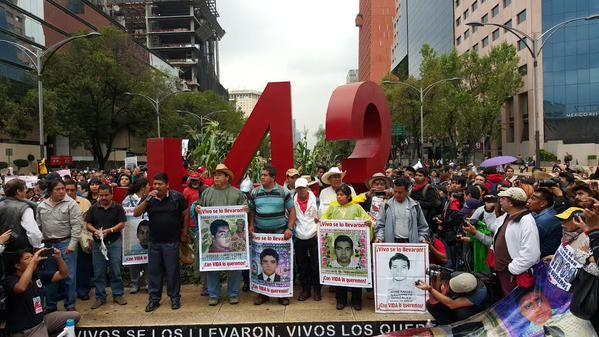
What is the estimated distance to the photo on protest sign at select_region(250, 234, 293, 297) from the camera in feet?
20.1

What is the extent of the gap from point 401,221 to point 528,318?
1.97m

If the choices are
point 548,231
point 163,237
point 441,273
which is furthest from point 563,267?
point 163,237

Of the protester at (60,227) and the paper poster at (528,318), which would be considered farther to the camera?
the protester at (60,227)

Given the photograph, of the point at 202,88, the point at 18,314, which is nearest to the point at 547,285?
the point at 18,314

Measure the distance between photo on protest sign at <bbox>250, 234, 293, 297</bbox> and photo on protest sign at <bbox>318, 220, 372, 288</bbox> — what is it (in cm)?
45

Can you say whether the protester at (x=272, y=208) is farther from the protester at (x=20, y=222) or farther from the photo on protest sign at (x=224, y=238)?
the protester at (x=20, y=222)

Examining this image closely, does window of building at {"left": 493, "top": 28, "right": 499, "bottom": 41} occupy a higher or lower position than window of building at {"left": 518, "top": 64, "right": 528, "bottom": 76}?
higher

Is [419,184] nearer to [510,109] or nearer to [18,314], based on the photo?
[18,314]

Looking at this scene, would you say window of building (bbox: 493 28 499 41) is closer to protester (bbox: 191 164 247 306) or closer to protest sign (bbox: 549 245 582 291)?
protester (bbox: 191 164 247 306)

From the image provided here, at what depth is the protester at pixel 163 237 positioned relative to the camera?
6000 millimetres

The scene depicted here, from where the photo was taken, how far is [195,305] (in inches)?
244

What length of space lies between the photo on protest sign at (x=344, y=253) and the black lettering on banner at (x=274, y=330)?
576 mm

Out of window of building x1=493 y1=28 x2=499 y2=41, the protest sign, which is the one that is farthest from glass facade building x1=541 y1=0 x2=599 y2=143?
the protest sign

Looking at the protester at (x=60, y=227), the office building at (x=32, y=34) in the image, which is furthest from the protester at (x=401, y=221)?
the office building at (x=32, y=34)
